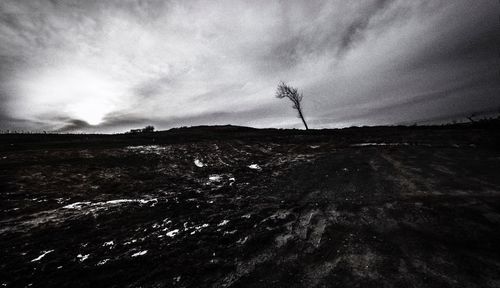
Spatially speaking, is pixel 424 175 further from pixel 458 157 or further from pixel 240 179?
pixel 240 179

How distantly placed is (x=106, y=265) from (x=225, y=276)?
264cm

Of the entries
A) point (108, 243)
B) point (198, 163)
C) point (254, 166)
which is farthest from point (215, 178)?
point (108, 243)

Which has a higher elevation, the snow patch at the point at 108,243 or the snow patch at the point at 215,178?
the snow patch at the point at 215,178

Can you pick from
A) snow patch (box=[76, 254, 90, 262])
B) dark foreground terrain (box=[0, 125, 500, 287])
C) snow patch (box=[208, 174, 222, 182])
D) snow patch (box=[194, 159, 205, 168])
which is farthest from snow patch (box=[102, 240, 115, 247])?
snow patch (box=[194, 159, 205, 168])

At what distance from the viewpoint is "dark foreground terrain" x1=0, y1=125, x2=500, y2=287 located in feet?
14.1

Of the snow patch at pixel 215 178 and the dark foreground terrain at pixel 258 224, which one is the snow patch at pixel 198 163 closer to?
the dark foreground terrain at pixel 258 224

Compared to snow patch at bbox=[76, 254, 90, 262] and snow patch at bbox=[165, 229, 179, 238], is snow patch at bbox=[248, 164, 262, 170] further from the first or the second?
snow patch at bbox=[76, 254, 90, 262]

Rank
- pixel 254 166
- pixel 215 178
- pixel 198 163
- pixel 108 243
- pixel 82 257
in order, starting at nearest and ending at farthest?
pixel 82 257 → pixel 108 243 → pixel 215 178 → pixel 254 166 → pixel 198 163

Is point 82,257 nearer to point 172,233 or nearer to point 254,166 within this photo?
point 172,233

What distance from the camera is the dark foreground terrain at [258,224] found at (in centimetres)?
429

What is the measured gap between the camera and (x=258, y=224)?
647 centimetres

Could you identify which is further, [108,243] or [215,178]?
[215,178]

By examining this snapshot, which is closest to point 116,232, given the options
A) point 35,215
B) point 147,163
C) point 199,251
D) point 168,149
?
point 199,251

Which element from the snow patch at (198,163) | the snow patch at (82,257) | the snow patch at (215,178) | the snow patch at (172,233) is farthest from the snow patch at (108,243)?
the snow patch at (198,163)
